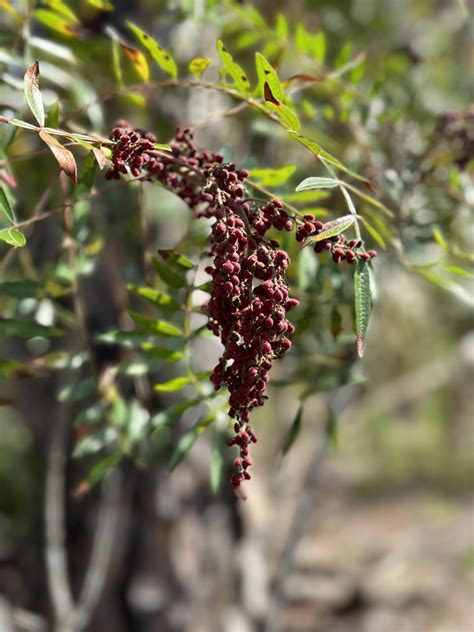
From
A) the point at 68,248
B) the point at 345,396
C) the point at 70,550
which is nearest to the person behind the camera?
the point at 68,248

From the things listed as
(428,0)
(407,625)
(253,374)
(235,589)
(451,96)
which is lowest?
(407,625)

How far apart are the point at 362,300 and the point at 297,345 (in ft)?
1.61

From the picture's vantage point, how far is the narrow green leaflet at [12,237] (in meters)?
0.62

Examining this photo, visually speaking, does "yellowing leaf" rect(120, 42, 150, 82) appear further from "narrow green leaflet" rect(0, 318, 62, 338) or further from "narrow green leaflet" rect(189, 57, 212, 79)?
"narrow green leaflet" rect(0, 318, 62, 338)

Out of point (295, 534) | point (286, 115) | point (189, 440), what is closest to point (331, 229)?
point (286, 115)

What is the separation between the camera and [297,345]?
43.1 inches

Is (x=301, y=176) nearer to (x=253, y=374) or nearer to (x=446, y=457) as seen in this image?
(x=253, y=374)

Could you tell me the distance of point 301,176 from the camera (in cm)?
118

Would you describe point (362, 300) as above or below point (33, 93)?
below

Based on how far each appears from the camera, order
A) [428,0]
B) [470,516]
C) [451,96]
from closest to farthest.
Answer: [451,96] < [428,0] < [470,516]

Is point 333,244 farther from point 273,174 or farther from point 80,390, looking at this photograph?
point 80,390

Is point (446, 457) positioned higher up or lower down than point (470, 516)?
higher up

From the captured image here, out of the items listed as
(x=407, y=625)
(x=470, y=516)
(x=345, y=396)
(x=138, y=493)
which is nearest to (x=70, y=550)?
(x=138, y=493)

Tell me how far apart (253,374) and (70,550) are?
215 cm
